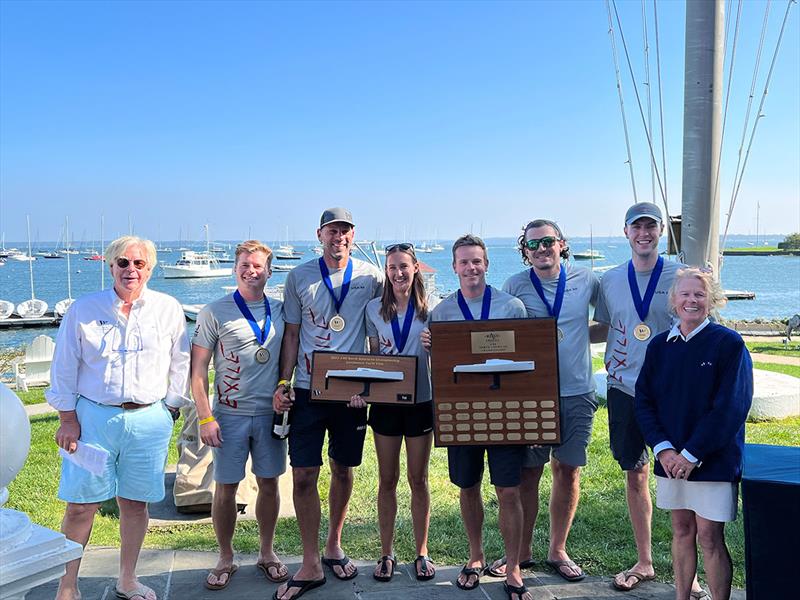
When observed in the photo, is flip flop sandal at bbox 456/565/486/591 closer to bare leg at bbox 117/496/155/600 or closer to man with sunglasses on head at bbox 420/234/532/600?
man with sunglasses on head at bbox 420/234/532/600

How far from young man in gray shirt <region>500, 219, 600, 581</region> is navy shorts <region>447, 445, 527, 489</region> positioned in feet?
1.04

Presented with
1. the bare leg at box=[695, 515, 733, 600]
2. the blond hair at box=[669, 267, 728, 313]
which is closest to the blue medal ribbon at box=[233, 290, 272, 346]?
the blond hair at box=[669, 267, 728, 313]

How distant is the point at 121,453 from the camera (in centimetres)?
409

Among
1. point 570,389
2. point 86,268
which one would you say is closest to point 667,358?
point 570,389

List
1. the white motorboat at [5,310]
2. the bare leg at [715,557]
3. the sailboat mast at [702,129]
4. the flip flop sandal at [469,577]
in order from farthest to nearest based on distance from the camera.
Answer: the white motorboat at [5,310] < the sailboat mast at [702,129] < the flip flop sandal at [469,577] < the bare leg at [715,557]

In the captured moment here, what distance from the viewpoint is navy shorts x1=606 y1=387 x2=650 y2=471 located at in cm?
436

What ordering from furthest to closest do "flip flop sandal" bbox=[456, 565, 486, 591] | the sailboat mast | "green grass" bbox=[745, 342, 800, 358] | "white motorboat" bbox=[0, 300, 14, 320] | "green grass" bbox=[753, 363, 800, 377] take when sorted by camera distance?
"white motorboat" bbox=[0, 300, 14, 320] < "green grass" bbox=[745, 342, 800, 358] < "green grass" bbox=[753, 363, 800, 377] < the sailboat mast < "flip flop sandal" bbox=[456, 565, 486, 591]

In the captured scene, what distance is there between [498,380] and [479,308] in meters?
0.53

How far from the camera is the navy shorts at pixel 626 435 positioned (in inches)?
172

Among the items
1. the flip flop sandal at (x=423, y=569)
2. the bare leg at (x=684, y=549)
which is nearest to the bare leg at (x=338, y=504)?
the flip flop sandal at (x=423, y=569)

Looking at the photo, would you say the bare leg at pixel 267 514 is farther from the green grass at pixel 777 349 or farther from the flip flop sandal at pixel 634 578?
the green grass at pixel 777 349

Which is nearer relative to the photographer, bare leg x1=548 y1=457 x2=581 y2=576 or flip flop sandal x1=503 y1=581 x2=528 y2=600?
flip flop sandal x1=503 y1=581 x2=528 y2=600

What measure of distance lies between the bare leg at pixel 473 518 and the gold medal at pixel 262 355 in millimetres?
1498

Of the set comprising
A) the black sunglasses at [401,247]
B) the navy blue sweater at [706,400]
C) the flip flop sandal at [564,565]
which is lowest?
the flip flop sandal at [564,565]
